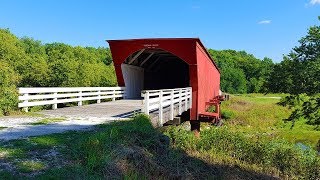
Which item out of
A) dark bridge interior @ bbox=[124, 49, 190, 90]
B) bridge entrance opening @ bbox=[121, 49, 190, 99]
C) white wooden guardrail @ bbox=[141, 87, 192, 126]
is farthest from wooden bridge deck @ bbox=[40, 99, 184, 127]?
dark bridge interior @ bbox=[124, 49, 190, 90]

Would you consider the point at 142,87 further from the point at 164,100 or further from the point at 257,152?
the point at 257,152

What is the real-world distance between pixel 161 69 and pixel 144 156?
2432cm

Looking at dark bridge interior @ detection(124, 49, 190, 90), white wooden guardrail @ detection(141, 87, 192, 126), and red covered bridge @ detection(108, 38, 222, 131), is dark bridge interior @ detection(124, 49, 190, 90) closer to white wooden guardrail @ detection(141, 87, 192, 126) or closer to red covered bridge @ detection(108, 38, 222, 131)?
red covered bridge @ detection(108, 38, 222, 131)

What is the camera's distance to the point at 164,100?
15.2 metres

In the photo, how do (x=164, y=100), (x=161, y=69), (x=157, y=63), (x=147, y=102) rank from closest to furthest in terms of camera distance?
(x=147, y=102) < (x=164, y=100) < (x=157, y=63) < (x=161, y=69)

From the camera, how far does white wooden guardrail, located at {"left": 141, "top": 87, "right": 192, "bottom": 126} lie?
11.5 m

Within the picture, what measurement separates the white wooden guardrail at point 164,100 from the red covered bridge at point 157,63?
1006 millimetres

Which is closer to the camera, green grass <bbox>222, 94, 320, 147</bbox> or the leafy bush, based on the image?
the leafy bush

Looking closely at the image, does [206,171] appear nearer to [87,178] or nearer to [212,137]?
[87,178]

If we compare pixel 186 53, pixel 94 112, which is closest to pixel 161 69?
pixel 186 53

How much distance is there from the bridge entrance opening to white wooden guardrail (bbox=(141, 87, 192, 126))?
5.49 meters

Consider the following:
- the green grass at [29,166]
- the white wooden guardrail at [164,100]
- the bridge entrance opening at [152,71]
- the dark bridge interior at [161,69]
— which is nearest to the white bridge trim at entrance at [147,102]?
the white wooden guardrail at [164,100]

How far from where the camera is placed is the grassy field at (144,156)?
5586mm

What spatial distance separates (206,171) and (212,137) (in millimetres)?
4740
